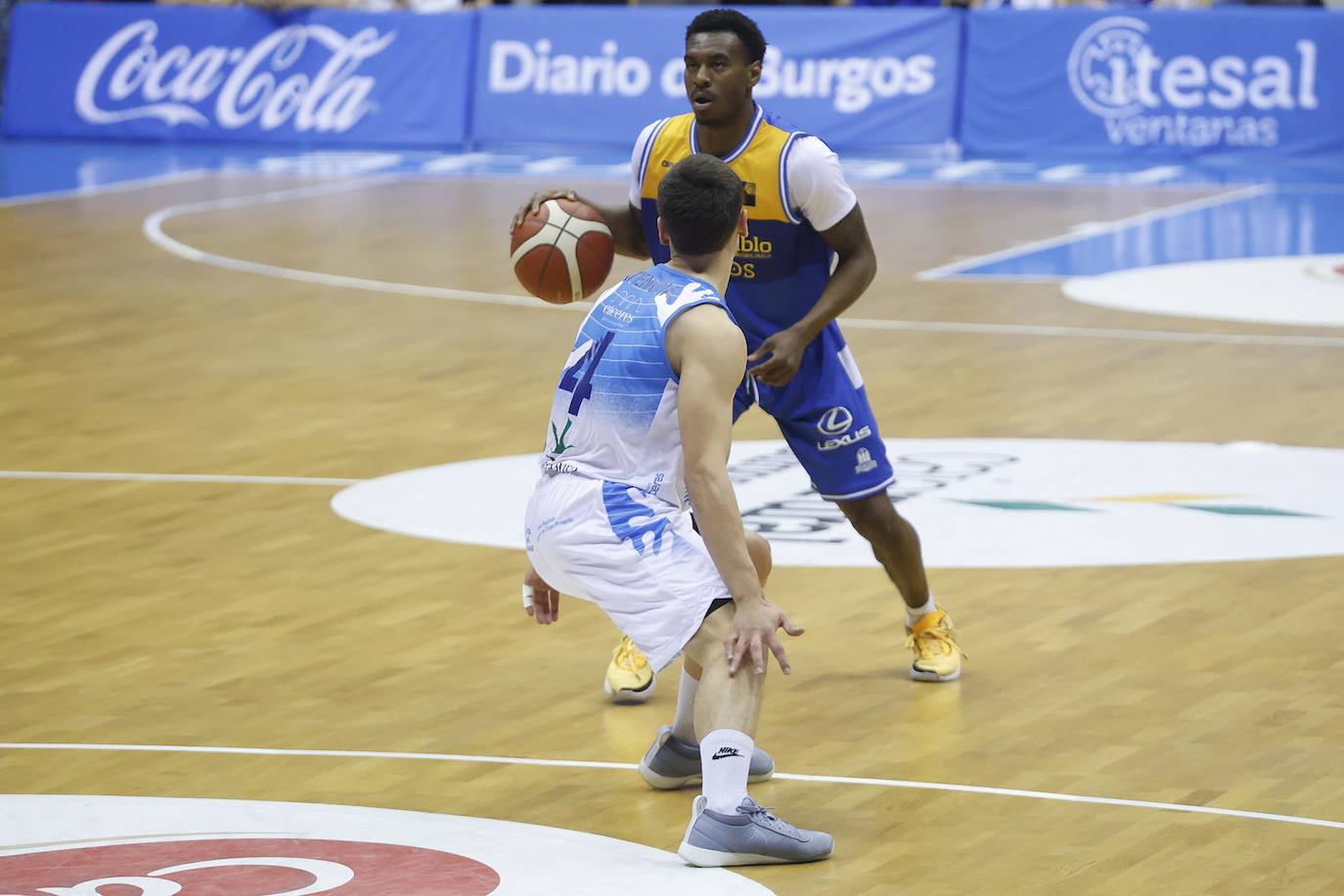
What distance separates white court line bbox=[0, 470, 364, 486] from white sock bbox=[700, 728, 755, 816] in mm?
4988

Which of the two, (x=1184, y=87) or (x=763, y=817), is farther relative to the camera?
(x=1184, y=87)

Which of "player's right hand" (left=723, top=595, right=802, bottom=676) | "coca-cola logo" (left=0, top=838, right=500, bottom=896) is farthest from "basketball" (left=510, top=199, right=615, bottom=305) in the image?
"coca-cola logo" (left=0, top=838, right=500, bottom=896)

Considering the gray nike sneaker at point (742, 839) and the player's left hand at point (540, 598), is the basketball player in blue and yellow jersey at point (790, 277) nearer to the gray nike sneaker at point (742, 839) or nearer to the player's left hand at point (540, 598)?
the player's left hand at point (540, 598)

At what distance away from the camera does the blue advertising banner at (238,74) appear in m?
24.5

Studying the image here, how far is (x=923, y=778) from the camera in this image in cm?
606

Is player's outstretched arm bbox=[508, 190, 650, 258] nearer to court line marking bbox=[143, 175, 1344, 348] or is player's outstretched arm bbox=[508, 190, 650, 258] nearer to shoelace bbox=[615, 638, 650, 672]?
shoelace bbox=[615, 638, 650, 672]

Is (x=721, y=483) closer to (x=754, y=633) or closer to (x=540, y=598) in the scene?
(x=754, y=633)

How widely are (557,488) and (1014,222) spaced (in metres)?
14.0

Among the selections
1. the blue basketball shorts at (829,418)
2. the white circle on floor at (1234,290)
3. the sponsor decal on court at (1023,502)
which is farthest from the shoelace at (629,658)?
the white circle on floor at (1234,290)

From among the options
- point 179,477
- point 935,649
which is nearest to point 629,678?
point 935,649

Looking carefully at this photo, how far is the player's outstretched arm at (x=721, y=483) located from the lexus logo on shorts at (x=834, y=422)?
1.61 meters

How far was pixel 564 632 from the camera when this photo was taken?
7.76 metres

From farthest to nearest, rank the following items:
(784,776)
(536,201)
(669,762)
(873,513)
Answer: (873,513)
(536,201)
(784,776)
(669,762)

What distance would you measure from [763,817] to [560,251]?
207cm
